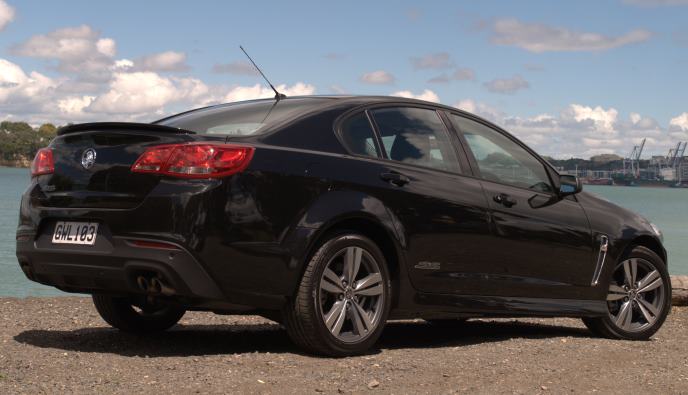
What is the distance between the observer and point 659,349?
25.7 ft

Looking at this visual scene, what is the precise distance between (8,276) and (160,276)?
75.7 feet

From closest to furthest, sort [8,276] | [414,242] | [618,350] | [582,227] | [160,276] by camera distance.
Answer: [160,276] < [414,242] < [618,350] < [582,227] < [8,276]

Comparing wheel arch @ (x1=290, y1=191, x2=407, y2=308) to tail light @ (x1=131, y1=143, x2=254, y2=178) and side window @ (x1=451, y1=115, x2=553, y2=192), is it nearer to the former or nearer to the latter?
tail light @ (x1=131, y1=143, x2=254, y2=178)

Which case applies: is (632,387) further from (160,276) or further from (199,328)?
(199,328)

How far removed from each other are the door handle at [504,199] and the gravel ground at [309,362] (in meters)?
0.96

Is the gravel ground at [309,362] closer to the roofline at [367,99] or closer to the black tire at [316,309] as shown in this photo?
the black tire at [316,309]

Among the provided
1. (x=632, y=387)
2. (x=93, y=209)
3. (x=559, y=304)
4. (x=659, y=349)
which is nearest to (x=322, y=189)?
(x=93, y=209)

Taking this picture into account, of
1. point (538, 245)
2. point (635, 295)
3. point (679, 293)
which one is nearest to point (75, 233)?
point (538, 245)

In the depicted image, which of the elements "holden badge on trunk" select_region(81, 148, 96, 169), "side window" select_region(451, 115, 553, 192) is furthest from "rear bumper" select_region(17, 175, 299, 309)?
"side window" select_region(451, 115, 553, 192)

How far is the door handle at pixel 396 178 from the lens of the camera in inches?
262

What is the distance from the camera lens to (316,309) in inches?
246

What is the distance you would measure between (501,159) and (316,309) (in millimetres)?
2198

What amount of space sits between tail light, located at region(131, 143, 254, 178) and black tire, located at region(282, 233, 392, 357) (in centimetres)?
73

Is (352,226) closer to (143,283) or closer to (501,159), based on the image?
(143,283)
